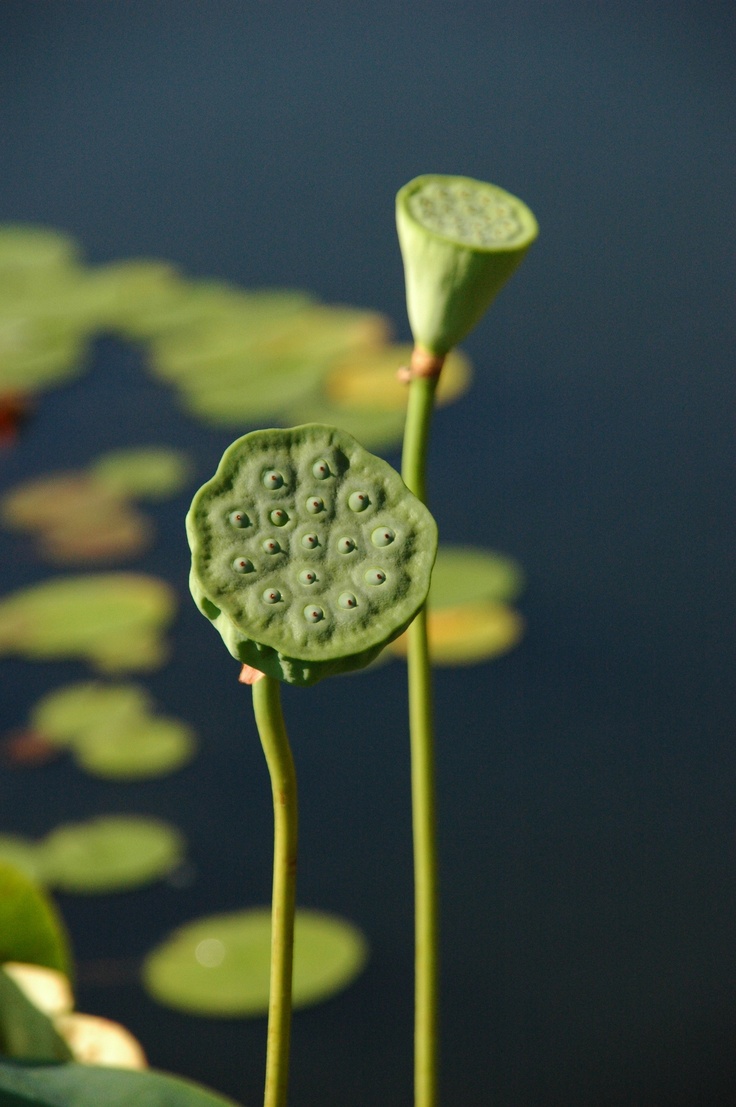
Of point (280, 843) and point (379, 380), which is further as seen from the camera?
point (379, 380)

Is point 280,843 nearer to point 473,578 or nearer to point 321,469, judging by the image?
point 321,469

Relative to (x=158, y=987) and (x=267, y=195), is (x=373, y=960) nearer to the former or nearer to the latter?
(x=158, y=987)

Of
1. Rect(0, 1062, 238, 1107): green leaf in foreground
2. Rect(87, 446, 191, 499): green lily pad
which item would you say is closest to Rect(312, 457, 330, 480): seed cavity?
Rect(0, 1062, 238, 1107): green leaf in foreground

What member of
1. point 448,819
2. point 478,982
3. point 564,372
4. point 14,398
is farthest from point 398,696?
point 14,398

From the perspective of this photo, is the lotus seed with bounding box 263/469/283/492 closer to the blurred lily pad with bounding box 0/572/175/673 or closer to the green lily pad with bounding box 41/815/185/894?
the green lily pad with bounding box 41/815/185/894

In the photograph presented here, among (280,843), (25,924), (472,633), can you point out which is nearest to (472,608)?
(472,633)
